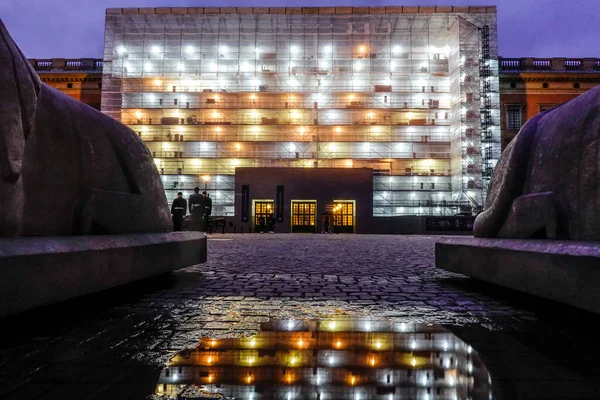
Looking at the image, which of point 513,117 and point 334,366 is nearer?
point 334,366

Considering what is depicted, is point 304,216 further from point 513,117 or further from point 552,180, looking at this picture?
point 552,180

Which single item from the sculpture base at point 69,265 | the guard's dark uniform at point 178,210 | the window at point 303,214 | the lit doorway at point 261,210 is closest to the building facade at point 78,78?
the lit doorway at point 261,210

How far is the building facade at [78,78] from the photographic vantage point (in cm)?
3525

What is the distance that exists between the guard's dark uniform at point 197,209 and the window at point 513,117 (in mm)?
29978

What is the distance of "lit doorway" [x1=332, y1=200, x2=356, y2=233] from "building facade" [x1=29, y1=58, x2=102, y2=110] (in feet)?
72.9

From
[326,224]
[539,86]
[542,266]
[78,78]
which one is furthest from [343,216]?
[542,266]

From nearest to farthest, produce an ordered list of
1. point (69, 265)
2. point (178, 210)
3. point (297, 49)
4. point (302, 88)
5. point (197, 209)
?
point (69, 265) < point (178, 210) < point (197, 209) < point (302, 88) < point (297, 49)

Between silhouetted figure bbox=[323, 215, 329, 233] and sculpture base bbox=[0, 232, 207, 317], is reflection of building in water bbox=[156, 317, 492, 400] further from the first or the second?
silhouetted figure bbox=[323, 215, 329, 233]

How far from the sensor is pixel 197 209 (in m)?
15.7

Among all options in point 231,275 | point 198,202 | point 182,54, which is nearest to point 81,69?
point 182,54

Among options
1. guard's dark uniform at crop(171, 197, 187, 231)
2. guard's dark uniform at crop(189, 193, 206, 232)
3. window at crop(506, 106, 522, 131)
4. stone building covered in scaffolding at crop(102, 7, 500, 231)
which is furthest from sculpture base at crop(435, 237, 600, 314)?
window at crop(506, 106, 522, 131)

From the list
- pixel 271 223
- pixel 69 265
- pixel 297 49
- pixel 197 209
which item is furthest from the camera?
pixel 297 49

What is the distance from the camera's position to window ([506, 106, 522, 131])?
116ft

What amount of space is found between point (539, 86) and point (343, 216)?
2146cm
